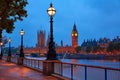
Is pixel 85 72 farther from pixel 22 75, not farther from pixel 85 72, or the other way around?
pixel 22 75

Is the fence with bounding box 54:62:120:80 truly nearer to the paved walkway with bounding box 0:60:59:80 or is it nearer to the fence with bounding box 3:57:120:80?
the fence with bounding box 3:57:120:80

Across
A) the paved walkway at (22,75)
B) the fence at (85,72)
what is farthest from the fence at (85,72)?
the paved walkway at (22,75)

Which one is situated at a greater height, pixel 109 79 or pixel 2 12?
pixel 2 12

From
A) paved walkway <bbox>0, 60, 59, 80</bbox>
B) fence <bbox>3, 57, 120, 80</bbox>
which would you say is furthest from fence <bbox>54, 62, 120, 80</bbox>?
paved walkway <bbox>0, 60, 59, 80</bbox>

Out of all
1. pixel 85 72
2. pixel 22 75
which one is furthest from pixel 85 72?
pixel 22 75

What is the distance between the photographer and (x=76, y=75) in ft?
67.2

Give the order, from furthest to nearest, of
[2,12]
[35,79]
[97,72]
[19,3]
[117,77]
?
[19,3], [2,12], [35,79], [97,72], [117,77]

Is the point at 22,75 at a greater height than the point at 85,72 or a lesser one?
lesser

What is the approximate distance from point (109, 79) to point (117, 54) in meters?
143

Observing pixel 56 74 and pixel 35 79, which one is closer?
pixel 35 79

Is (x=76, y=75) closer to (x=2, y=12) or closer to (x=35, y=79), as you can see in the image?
(x=35, y=79)

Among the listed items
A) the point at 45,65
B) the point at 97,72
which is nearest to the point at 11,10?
the point at 45,65

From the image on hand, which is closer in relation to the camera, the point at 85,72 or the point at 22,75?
the point at 85,72

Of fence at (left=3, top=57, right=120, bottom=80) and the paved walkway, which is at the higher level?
fence at (left=3, top=57, right=120, bottom=80)
